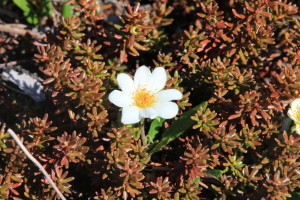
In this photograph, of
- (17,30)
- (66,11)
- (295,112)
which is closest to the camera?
(295,112)

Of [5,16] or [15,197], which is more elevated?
[5,16]

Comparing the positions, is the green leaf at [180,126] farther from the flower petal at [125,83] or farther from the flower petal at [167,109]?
the flower petal at [125,83]

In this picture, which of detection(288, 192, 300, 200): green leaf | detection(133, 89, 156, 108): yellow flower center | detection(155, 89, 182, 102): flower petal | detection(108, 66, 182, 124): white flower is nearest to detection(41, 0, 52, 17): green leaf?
detection(108, 66, 182, 124): white flower

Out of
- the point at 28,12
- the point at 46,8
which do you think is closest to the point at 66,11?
the point at 46,8

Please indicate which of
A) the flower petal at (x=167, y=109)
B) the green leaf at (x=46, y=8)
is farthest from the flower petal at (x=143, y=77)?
the green leaf at (x=46, y=8)

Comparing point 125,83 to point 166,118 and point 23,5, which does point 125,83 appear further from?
point 23,5

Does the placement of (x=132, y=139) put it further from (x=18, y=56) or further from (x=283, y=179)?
(x=18, y=56)

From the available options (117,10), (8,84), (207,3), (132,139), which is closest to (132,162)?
(132,139)
